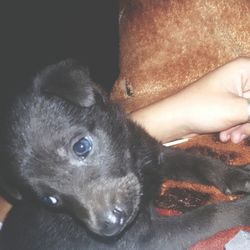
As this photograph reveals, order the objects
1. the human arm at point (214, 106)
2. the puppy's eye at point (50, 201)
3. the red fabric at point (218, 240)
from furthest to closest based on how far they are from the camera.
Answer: the human arm at point (214, 106)
the puppy's eye at point (50, 201)
the red fabric at point (218, 240)

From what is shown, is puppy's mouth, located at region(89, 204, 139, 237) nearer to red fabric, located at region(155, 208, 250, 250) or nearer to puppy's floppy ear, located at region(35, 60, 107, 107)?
red fabric, located at region(155, 208, 250, 250)

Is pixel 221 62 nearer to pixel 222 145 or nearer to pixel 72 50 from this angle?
pixel 222 145

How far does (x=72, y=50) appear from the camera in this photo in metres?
5.02

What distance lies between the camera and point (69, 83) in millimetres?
2295

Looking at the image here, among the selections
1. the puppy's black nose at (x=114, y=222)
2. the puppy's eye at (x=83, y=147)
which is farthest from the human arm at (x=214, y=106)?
the puppy's black nose at (x=114, y=222)

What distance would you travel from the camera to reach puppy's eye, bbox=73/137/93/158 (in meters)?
2.35

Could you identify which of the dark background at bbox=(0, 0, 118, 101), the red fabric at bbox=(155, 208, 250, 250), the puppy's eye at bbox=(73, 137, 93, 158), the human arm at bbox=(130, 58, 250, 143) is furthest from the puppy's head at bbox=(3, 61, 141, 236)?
the dark background at bbox=(0, 0, 118, 101)

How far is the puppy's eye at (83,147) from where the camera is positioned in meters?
2.35

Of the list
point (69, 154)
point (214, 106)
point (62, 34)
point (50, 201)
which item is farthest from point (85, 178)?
point (62, 34)

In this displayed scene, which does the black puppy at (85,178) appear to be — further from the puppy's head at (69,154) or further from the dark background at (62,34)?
the dark background at (62,34)

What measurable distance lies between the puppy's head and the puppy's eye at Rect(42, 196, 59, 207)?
0.01 meters

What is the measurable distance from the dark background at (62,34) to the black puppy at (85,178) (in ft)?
7.61

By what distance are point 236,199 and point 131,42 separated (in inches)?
53.8

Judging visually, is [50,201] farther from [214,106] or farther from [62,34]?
[62,34]
